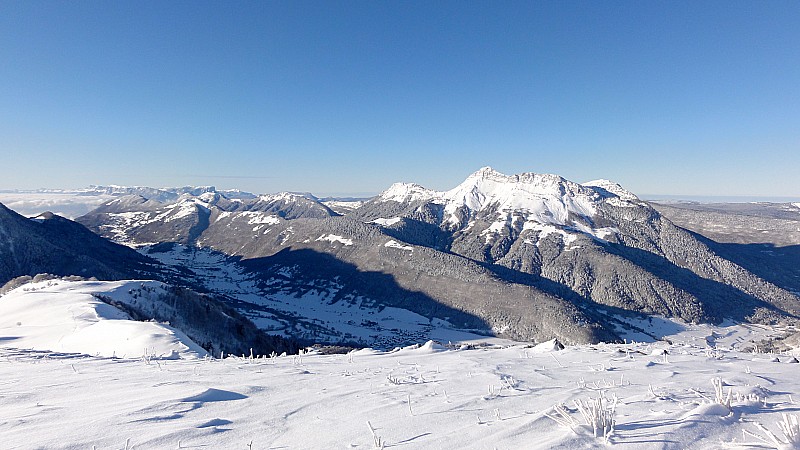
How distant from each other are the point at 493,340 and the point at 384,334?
1971 inches

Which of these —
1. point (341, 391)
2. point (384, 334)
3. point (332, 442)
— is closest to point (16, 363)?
point (341, 391)

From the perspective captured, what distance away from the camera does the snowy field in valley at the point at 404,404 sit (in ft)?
17.9

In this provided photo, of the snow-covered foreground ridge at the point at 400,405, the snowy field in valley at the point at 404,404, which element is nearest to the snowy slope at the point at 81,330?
the snowy field in valley at the point at 404,404

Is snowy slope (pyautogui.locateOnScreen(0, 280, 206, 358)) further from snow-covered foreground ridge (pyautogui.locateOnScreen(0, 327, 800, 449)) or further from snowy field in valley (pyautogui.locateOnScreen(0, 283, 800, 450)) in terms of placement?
snow-covered foreground ridge (pyautogui.locateOnScreen(0, 327, 800, 449))

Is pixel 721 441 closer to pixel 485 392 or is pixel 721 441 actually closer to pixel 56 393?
pixel 485 392

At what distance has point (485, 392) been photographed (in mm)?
9188

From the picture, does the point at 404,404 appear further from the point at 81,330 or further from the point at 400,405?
the point at 81,330

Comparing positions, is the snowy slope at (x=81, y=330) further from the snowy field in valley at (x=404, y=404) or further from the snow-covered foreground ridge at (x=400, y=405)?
the snow-covered foreground ridge at (x=400, y=405)

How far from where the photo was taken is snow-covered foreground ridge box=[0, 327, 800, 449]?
5.45 m

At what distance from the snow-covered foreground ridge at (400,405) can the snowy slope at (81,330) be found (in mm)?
5088

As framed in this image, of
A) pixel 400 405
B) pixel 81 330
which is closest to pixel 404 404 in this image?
pixel 400 405

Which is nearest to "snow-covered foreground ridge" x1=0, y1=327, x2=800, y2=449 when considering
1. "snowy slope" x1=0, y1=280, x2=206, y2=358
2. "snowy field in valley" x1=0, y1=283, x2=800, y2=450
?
"snowy field in valley" x1=0, y1=283, x2=800, y2=450

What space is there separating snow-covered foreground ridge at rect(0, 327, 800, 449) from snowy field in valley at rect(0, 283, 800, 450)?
0.04m

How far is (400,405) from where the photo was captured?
25.8 ft
